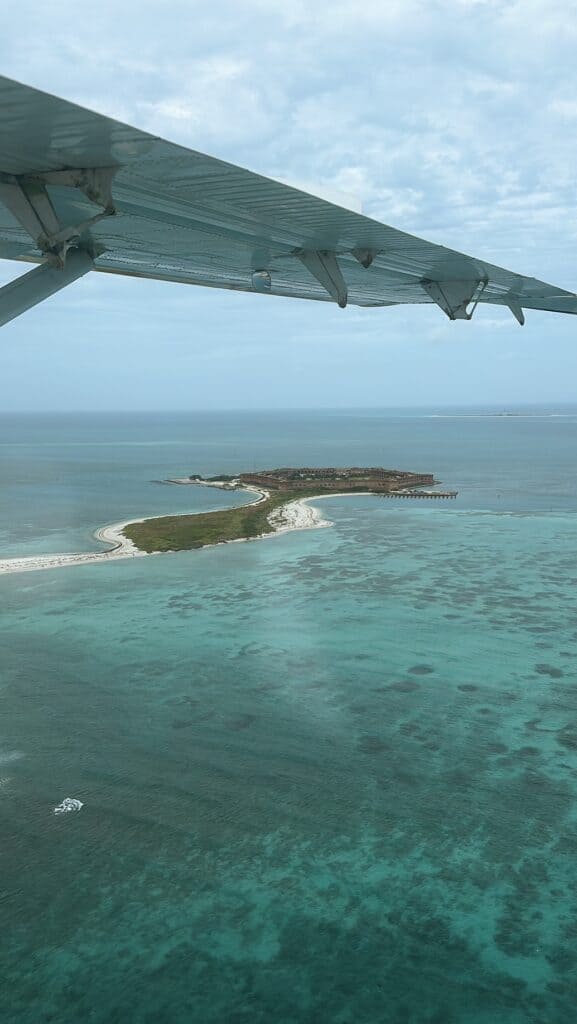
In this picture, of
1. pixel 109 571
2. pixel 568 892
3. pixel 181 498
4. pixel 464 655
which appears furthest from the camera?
pixel 181 498

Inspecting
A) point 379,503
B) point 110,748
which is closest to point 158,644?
point 110,748

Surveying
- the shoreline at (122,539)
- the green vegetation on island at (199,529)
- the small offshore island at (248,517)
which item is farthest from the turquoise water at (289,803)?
the green vegetation on island at (199,529)

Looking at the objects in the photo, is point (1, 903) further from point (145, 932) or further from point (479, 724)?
point (479, 724)

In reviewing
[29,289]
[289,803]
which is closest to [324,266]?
[29,289]

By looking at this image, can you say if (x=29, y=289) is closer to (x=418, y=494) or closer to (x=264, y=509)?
(x=264, y=509)

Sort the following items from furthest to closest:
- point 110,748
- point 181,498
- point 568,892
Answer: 1. point 181,498
2. point 110,748
3. point 568,892

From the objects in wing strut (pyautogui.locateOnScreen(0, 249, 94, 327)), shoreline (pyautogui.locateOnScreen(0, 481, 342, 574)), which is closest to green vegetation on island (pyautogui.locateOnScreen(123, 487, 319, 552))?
shoreline (pyautogui.locateOnScreen(0, 481, 342, 574))

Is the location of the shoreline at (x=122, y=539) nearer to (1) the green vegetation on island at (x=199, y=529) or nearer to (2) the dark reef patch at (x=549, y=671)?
(1) the green vegetation on island at (x=199, y=529)
